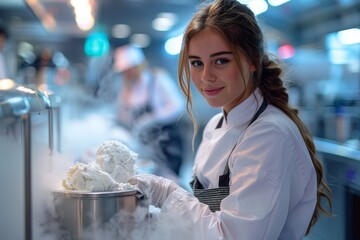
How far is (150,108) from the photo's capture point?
3.59 m

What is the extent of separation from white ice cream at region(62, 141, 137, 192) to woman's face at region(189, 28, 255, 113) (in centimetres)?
30

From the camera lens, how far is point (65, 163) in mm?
1435

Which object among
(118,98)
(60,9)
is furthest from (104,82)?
(60,9)

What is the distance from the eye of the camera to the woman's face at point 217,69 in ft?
4.11

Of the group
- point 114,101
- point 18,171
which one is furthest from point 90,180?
point 114,101

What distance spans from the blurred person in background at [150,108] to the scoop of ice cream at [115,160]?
5.79 ft

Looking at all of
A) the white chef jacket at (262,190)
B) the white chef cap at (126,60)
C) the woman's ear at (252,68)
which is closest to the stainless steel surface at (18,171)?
the white chef jacket at (262,190)

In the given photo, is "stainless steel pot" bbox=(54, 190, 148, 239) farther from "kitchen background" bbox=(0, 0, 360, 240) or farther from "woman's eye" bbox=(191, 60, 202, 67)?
"woman's eye" bbox=(191, 60, 202, 67)

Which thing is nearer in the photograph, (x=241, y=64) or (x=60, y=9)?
(x=241, y=64)

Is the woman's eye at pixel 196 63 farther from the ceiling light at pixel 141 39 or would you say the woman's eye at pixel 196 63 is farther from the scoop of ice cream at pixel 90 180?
the ceiling light at pixel 141 39

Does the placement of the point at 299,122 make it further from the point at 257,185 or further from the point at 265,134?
the point at 257,185

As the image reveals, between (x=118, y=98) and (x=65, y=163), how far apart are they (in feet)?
7.20

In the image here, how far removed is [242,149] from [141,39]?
52.1ft

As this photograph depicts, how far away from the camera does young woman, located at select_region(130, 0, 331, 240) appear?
1.12 m
